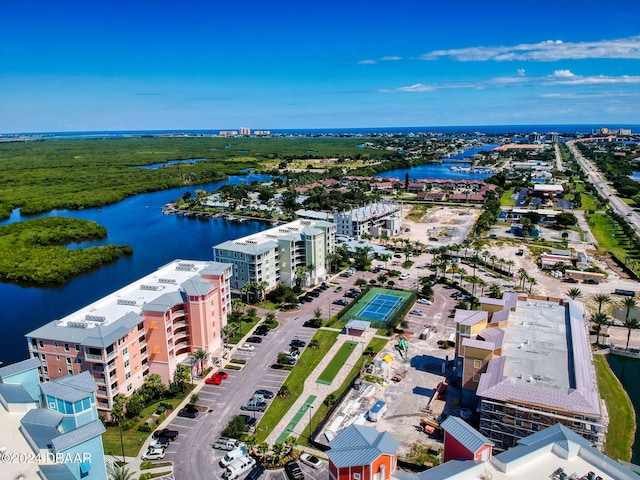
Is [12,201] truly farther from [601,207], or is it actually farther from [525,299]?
[601,207]

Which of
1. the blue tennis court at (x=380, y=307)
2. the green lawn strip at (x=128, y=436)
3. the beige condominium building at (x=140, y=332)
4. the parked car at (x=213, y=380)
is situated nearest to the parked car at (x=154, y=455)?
the green lawn strip at (x=128, y=436)

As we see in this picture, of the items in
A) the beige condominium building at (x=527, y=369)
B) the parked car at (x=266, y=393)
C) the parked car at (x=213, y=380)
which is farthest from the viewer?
the parked car at (x=213, y=380)

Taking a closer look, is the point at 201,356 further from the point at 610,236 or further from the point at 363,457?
the point at 610,236

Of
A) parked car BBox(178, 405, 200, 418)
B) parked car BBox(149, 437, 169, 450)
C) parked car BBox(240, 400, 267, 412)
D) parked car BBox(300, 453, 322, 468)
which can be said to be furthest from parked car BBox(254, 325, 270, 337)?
parked car BBox(300, 453, 322, 468)

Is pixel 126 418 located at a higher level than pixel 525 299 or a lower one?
lower

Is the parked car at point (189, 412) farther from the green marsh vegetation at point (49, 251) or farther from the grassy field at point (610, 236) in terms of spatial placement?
the grassy field at point (610, 236)

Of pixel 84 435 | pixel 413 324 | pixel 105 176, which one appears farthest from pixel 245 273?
pixel 105 176
